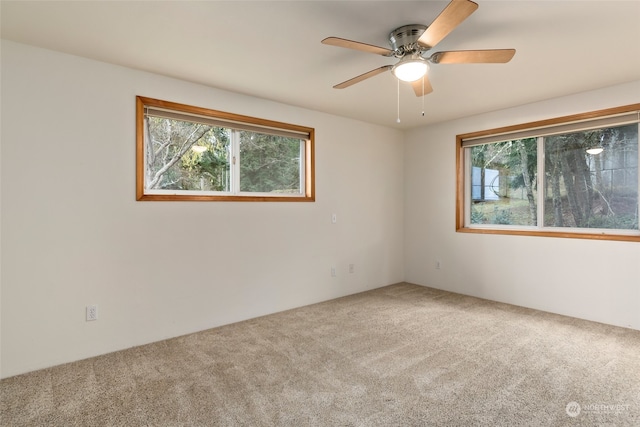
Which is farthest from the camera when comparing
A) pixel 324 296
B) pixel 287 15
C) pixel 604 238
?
pixel 324 296

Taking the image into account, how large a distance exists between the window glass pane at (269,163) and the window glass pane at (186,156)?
0.20 m

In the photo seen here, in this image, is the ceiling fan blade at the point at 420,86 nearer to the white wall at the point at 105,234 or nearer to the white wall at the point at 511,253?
the white wall at the point at 105,234

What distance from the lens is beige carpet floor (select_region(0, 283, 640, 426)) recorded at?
70.8 inches

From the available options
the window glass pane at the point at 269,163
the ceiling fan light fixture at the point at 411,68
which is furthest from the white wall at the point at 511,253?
the ceiling fan light fixture at the point at 411,68

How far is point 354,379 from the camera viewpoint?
217cm

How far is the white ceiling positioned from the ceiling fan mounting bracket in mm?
39

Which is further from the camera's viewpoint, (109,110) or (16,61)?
(109,110)

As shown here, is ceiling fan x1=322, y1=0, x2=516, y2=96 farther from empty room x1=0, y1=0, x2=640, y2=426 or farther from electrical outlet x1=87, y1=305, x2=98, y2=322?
electrical outlet x1=87, y1=305, x2=98, y2=322

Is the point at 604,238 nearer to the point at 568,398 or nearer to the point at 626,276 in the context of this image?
the point at 626,276

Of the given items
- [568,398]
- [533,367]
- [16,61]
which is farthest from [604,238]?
[16,61]

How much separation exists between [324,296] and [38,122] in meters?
3.16

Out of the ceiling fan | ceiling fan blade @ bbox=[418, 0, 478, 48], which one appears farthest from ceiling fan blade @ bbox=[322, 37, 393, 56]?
ceiling fan blade @ bbox=[418, 0, 478, 48]

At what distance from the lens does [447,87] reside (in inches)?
122

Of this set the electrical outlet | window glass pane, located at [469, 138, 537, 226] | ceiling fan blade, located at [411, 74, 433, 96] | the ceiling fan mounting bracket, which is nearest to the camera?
the ceiling fan mounting bracket
